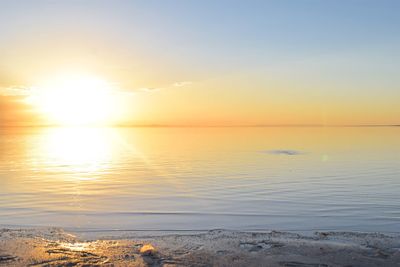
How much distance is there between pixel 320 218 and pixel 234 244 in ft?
25.2

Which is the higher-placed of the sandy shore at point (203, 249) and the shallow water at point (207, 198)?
the shallow water at point (207, 198)

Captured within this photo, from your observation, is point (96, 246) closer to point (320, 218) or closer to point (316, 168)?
point (320, 218)

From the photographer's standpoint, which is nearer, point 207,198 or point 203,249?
point 203,249

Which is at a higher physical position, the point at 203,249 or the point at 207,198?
the point at 207,198

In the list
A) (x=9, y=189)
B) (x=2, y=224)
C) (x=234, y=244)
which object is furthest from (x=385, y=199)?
(x=9, y=189)

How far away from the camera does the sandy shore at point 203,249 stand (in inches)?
458

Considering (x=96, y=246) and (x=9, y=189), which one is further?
(x=9, y=189)

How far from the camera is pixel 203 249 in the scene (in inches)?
515

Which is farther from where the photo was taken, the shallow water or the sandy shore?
the shallow water

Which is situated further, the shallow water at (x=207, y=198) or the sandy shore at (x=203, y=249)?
the shallow water at (x=207, y=198)

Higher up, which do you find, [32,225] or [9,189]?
[9,189]

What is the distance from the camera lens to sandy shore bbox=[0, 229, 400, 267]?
11633 mm

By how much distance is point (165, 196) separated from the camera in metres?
27.1

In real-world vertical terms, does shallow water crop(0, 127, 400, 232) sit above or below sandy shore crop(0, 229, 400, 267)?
above
